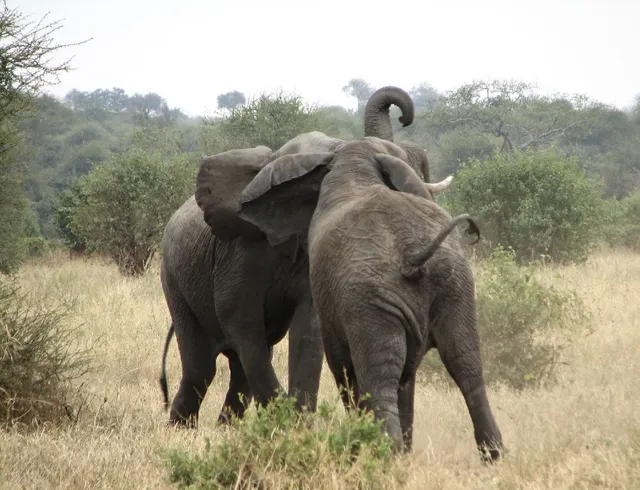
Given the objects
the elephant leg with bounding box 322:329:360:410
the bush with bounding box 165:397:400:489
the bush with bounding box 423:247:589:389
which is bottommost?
the bush with bounding box 423:247:589:389

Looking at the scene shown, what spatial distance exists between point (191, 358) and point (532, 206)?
12240 millimetres

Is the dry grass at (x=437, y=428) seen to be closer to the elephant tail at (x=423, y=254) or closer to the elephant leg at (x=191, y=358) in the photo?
the elephant leg at (x=191, y=358)

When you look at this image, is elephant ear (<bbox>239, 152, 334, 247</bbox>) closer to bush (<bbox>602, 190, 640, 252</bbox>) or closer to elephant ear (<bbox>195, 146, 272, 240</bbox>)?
elephant ear (<bbox>195, 146, 272, 240</bbox>)

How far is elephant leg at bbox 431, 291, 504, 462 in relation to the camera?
4215 millimetres

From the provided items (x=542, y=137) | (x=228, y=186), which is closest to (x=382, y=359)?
(x=228, y=186)

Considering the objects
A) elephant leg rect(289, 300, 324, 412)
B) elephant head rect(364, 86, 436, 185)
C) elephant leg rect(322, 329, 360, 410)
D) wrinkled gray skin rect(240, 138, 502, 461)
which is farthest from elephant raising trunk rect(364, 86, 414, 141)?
elephant leg rect(322, 329, 360, 410)

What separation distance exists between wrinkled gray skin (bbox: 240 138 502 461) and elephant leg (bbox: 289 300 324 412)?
3.44 ft

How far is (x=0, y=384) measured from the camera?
6145 mm

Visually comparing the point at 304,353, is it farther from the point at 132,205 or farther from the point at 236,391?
the point at 132,205

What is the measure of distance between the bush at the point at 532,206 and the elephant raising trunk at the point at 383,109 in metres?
12.8

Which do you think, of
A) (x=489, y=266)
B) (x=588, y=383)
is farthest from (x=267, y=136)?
(x=588, y=383)

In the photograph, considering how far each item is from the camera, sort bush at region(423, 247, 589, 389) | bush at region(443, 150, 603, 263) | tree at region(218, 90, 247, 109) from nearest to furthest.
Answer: bush at region(423, 247, 589, 389), bush at region(443, 150, 603, 263), tree at region(218, 90, 247, 109)

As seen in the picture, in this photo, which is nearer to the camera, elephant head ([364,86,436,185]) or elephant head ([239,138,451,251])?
elephant head ([239,138,451,251])

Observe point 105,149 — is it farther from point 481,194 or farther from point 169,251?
point 169,251
